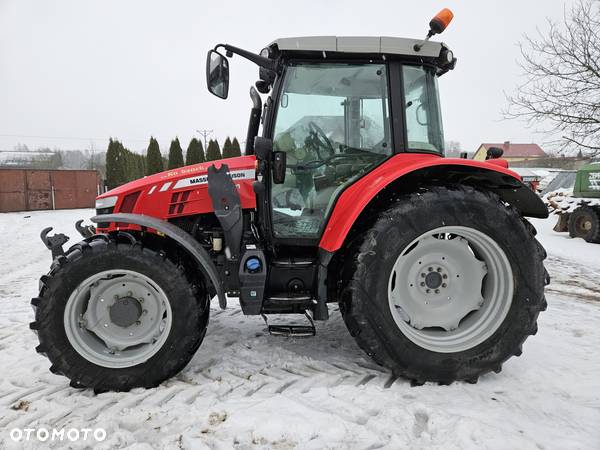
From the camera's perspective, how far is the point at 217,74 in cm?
255

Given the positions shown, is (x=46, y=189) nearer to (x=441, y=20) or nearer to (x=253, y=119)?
(x=253, y=119)

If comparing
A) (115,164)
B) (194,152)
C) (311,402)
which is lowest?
(311,402)

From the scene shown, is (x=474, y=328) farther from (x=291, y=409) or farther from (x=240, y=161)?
(x=240, y=161)

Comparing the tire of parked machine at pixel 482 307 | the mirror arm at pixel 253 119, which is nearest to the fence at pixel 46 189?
the mirror arm at pixel 253 119

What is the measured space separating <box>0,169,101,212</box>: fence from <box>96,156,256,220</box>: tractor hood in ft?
57.0

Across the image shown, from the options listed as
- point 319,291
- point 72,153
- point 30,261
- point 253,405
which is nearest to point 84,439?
point 253,405

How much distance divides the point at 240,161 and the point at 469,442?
210 centimetres

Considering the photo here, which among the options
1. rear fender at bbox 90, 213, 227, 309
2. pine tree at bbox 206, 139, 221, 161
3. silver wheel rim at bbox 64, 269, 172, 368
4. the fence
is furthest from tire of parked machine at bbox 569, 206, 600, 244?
pine tree at bbox 206, 139, 221, 161

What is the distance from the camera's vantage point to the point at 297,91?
2.54m

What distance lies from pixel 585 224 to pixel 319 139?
9497mm

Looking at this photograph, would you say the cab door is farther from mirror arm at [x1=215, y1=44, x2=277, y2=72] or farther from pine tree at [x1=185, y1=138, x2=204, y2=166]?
pine tree at [x1=185, y1=138, x2=204, y2=166]

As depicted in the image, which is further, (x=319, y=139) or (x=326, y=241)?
(x=319, y=139)

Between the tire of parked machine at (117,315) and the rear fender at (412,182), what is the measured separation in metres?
0.95

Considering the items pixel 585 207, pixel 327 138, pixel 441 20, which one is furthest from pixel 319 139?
pixel 585 207
